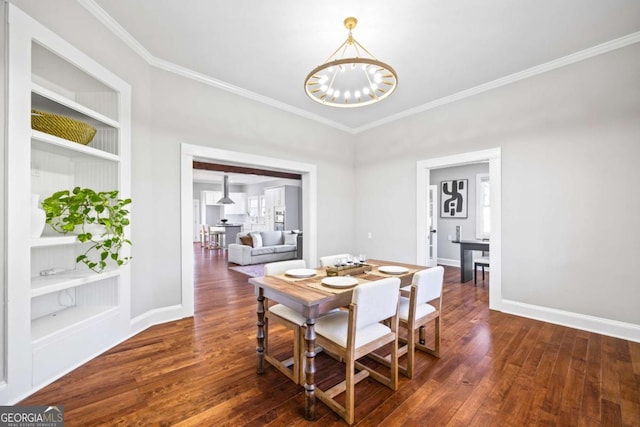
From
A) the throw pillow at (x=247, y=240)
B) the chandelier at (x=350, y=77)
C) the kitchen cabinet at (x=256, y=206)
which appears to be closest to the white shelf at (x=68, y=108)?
the chandelier at (x=350, y=77)

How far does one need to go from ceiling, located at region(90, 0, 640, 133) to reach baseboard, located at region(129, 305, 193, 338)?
2.76m

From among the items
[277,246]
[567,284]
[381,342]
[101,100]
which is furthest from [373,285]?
[277,246]

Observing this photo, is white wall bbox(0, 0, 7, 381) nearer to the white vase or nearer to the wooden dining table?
the white vase

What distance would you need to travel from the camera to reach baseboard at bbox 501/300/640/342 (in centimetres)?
265

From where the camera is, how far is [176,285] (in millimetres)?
3195

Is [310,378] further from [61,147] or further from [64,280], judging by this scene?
[61,147]

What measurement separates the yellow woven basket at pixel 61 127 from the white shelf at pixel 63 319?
1.47 meters

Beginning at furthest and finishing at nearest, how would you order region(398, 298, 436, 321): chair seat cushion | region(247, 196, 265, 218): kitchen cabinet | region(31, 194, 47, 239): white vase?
region(247, 196, 265, 218): kitchen cabinet < region(398, 298, 436, 321): chair seat cushion < region(31, 194, 47, 239): white vase

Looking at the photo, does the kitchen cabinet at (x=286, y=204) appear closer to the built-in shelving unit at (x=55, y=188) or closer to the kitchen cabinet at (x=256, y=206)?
the kitchen cabinet at (x=256, y=206)

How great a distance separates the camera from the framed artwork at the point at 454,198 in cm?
639

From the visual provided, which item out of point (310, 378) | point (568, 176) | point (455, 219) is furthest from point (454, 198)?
point (310, 378)

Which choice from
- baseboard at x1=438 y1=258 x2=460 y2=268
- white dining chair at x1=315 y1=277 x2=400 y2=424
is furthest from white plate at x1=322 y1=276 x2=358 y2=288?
baseboard at x1=438 y1=258 x2=460 y2=268

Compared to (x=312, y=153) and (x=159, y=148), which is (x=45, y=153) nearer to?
(x=159, y=148)

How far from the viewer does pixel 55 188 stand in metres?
2.29
